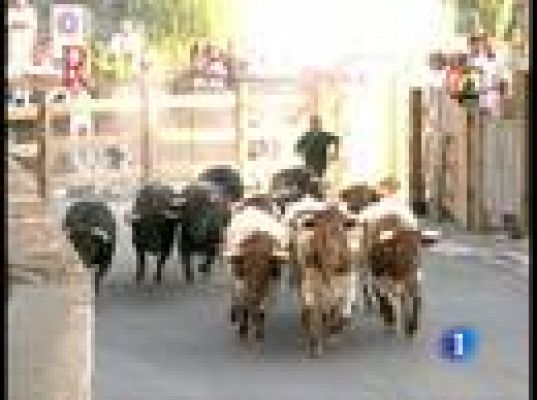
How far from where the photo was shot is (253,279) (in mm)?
2975

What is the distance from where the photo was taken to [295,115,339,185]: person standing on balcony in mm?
4266

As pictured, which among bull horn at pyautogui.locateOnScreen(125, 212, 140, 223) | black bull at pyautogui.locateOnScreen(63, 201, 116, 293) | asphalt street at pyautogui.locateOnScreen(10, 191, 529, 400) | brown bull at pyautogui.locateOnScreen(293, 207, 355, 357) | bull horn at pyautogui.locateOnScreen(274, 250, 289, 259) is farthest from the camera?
bull horn at pyautogui.locateOnScreen(125, 212, 140, 223)

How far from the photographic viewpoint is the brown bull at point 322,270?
2.72 metres

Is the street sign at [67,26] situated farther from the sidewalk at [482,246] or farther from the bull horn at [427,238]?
the sidewalk at [482,246]

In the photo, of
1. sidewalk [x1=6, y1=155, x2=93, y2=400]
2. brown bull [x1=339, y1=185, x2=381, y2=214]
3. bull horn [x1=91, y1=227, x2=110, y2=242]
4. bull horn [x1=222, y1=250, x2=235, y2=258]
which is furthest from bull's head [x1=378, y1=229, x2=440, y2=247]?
sidewalk [x1=6, y1=155, x2=93, y2=400]

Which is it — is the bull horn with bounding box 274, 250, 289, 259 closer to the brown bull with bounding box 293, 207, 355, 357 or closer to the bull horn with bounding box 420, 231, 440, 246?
the brown bull with bounding box 293, 207, 355, 357

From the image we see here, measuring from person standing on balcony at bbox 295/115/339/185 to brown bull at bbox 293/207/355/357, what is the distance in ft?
4.21

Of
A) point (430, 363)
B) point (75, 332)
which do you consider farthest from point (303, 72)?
point (75, 332)

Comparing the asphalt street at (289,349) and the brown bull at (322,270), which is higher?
the brown bull at (322,270)

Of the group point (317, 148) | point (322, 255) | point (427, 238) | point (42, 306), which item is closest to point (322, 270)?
point (322, 255)

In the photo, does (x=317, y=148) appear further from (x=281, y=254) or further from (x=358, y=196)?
(x=281, y=254)

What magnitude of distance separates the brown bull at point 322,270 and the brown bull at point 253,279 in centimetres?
9

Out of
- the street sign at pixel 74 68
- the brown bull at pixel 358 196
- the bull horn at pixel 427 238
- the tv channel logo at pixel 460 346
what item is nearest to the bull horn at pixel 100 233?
the street sign at pixel 74 68

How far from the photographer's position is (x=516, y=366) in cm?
253
